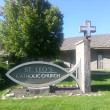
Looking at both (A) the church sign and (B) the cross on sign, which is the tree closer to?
(A) the church sign

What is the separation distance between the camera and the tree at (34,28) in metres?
9.85

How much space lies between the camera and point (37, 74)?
716 centimetres

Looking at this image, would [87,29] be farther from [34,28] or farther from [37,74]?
[34,28]

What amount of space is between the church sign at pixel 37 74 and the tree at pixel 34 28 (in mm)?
3055

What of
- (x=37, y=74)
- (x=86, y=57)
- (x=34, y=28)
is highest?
(x=34, y=28)

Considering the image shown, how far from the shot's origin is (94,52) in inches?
687

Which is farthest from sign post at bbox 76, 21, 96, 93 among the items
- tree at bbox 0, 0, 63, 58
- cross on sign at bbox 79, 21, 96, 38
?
tree at bbox 0, 0, 63, 58

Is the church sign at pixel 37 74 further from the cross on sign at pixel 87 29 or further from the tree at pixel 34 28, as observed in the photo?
the tree at pixel 34 28

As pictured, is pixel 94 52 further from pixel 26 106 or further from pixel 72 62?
pixel 26 106

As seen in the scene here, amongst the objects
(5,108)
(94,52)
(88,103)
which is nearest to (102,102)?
(88,103)

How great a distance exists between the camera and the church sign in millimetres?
7102

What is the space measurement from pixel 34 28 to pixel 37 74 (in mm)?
3866

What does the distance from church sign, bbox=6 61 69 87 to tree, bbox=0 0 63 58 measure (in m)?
3.05

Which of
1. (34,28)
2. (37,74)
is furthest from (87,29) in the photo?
(34,28)
